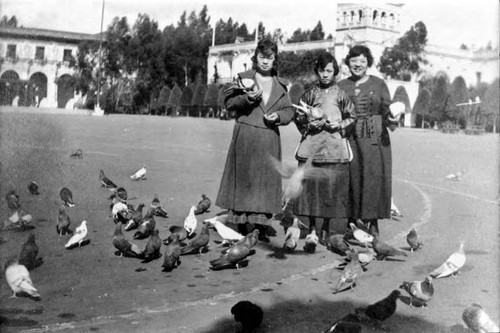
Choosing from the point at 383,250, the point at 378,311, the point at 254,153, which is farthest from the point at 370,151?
the point at 378,311

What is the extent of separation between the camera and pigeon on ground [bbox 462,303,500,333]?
3617 mm

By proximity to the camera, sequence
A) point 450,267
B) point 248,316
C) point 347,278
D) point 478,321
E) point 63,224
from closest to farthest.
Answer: point 478,321, point 248,316, point 347,278, point 450,267, point 63,224

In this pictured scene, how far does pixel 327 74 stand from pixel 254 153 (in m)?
1.18

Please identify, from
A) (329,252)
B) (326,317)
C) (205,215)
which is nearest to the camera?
(326,317)

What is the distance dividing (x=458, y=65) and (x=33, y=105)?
38.2 meters

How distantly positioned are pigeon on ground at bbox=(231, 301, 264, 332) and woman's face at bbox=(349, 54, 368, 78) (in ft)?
11.8

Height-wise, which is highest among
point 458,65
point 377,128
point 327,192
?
point 458,65

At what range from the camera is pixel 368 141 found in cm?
658

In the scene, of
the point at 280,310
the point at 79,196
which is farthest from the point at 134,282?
the point at 79,196

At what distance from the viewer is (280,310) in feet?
13.9

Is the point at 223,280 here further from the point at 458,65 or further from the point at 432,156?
the point at 458,65

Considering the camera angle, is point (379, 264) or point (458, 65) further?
point (458, 65)

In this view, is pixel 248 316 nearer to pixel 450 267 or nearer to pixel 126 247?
pixel 450 267

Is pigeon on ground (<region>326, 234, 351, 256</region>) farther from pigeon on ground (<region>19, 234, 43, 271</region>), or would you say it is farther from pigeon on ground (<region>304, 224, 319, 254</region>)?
pigeon on ground (<region>19, 234, 43, 271</region>)
